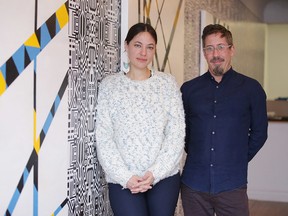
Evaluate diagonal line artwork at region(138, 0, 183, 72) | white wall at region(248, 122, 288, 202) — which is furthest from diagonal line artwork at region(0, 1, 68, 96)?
white wall at region(248, 122, 288, 202)

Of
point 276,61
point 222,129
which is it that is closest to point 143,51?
point 222,129

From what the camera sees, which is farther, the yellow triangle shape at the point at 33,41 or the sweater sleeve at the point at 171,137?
the sweater sleeve at the point at 171,137

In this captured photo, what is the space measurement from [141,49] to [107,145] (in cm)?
49

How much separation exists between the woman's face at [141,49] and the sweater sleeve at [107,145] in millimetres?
188

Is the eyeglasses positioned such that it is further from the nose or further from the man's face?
the nose

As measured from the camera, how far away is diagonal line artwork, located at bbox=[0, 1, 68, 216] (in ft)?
5.58

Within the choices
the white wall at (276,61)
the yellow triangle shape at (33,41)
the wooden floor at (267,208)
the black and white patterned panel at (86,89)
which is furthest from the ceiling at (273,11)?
the yellow triangle shape at (33,41)

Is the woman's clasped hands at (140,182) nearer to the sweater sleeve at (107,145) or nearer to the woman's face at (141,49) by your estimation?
the sweater sleeve at (107,145)

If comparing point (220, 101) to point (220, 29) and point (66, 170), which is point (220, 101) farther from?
point (66, 170)

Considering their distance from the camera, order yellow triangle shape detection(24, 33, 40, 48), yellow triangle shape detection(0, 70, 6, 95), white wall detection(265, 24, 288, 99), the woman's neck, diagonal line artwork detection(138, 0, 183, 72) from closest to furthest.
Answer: yellow triangle shape detection(0, 70, 6, 95), yellow triangle shape detection(24, 33, 40, 48), the woman's neck, diagonal line artwork detection(138, 0, 183, 72), white wall detection(265, 24, 288, 99)

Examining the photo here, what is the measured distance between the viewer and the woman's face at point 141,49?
222cm

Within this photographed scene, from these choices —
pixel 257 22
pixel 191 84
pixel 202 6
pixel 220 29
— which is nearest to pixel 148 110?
pixel 191 84

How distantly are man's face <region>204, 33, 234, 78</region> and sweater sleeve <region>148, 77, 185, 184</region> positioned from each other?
0.23m

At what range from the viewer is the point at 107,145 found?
2.17 meters
